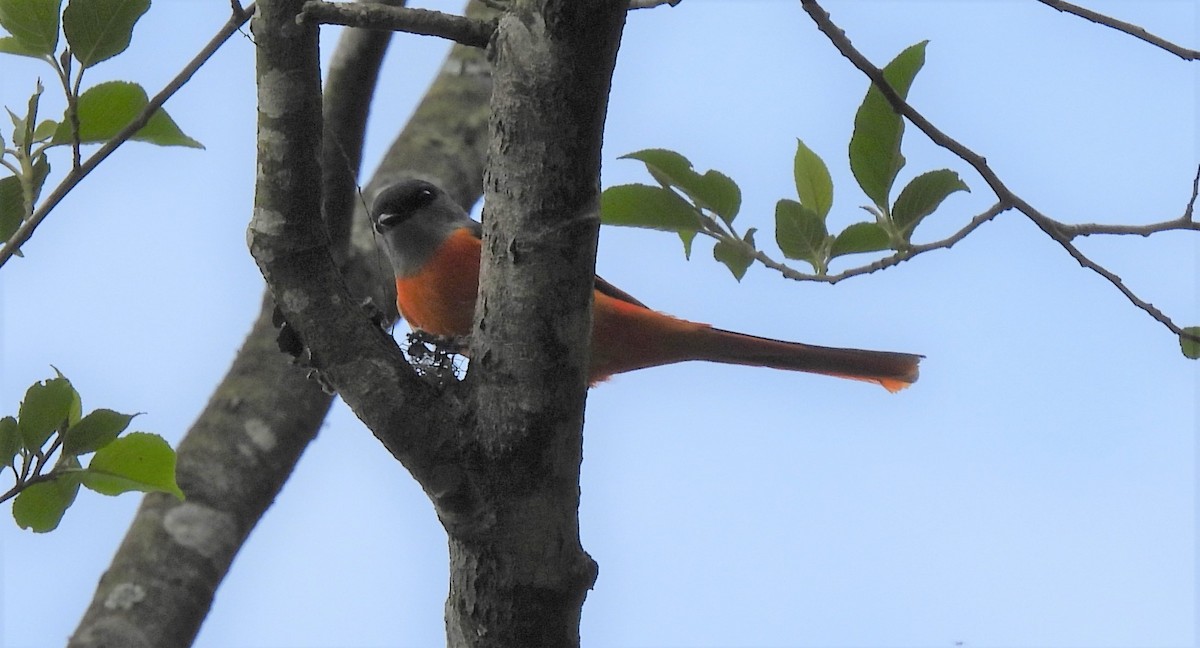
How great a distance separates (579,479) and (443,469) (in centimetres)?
29

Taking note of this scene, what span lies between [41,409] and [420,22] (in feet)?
3.80

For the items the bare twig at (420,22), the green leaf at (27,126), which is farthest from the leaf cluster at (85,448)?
the bare twig at (420,22)

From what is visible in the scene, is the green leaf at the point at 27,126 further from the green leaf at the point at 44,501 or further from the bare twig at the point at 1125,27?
the bare twig at the point at 1125,27

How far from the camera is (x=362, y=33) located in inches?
177

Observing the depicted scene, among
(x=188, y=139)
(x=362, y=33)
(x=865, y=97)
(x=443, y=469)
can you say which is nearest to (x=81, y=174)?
(x=188, y=139)

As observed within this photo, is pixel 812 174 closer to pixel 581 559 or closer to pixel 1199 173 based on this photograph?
pixel 1199 173

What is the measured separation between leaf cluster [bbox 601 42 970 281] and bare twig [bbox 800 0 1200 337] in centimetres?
16

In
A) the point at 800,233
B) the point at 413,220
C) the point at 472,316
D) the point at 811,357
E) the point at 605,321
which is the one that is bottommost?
the point at 800,233

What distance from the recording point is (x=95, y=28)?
249 centimetres

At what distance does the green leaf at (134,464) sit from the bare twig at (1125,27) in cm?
206

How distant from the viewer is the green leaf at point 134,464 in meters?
2.53

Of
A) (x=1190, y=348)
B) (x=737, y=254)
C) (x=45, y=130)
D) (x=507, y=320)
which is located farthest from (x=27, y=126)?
(x=1190, y=348)

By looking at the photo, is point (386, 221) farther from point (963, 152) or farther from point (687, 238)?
point (963, 152)

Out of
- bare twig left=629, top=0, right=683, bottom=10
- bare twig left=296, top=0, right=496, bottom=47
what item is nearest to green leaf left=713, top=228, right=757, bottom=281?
bare twig left=629, top=0, right=683, bottom=10
